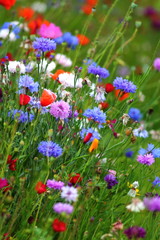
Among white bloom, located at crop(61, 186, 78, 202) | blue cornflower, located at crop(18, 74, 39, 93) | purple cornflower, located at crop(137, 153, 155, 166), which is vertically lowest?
white bloom, located at crop(61, 186, 78, 202)

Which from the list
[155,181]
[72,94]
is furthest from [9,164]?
[155,181]

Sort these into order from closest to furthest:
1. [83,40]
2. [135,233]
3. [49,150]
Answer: [135,233]
[49,150]
[83,40]

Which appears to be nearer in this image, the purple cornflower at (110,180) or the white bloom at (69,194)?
the white bloom at (69,194)

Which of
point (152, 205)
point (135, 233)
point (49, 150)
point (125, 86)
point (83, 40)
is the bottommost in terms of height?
point (135, 233)

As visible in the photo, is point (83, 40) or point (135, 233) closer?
point (135, 233)

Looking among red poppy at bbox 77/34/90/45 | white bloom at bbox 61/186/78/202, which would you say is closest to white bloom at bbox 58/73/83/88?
red poppy at bbox 77/34/90/45

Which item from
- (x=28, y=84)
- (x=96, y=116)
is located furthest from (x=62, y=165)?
(x=28, y=84)

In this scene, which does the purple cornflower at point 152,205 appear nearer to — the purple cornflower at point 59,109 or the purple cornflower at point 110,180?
the purple cornflower at point 110,180

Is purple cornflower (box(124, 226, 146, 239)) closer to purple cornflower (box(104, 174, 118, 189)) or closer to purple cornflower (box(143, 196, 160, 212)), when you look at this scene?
purple cornflower (box(143, 196, 160, 212))

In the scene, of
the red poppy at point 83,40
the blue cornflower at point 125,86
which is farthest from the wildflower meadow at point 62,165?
the red poppy at point 83,40

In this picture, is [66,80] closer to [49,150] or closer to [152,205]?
[49,150]

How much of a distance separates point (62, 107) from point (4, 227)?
1.69 feet

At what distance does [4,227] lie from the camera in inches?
70.5

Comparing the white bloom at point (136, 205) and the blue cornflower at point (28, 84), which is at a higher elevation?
the blue cornflower at point (28, 84)
